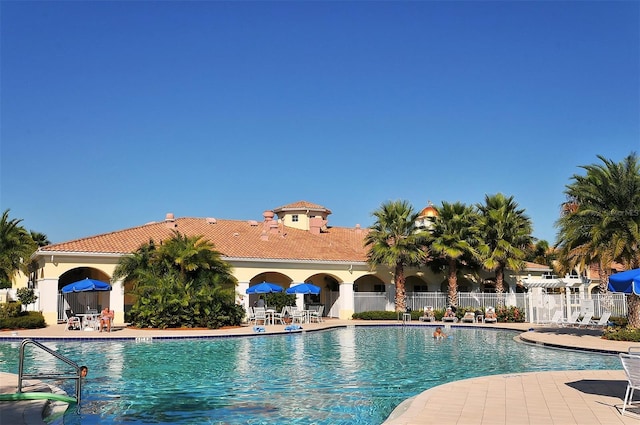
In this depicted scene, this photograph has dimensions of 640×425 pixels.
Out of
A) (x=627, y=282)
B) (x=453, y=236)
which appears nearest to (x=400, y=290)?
(x=453, y=236)

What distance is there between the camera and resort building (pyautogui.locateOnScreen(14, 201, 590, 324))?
3127 centimetres

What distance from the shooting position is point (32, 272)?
118 feet

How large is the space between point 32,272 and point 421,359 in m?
26.4

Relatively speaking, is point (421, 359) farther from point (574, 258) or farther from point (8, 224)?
point (8, 224)

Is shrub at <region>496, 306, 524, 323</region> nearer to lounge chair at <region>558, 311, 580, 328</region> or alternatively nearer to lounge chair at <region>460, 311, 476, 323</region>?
lounge chair at <region>460, 311, 476, 323</region>

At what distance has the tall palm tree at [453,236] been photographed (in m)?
35.5

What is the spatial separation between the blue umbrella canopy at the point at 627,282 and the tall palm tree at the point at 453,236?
77.8 ft

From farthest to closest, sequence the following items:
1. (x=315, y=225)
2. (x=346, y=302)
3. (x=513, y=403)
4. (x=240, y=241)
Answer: (x=315, y=225) < (x=240, y=241) < (x=346, y=302) < (x=513, y=403)

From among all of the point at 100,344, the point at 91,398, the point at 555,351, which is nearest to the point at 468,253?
the point at 555,351

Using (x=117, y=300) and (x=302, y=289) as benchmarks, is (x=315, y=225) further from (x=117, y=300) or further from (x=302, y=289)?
(x=117, y=300)

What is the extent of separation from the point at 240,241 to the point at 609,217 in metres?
21.6

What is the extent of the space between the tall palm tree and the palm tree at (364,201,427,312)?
35.5 inches

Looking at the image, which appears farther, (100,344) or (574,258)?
(574,258)

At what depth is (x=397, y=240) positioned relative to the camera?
35.6 metres
